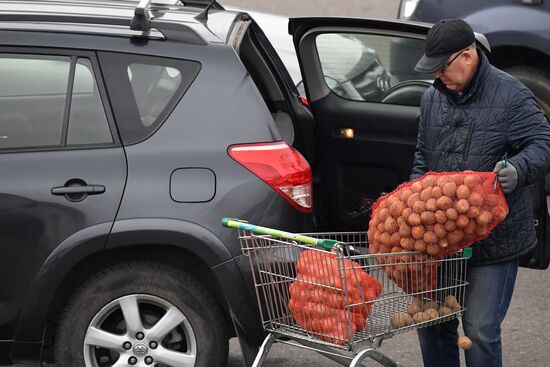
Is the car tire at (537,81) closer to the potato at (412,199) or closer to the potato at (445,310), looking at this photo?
the potato at (445,310)

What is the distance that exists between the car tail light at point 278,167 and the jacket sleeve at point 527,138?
94 cm

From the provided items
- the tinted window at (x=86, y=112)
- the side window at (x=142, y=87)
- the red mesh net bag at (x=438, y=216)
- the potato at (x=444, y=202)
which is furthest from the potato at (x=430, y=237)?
the tinted window at (x=86, y=112)

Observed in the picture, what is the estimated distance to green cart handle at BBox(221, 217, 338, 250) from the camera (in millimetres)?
4016

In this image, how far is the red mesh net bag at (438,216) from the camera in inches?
164

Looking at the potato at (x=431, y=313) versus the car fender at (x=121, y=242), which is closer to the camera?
the potato at (x=431, y=313)

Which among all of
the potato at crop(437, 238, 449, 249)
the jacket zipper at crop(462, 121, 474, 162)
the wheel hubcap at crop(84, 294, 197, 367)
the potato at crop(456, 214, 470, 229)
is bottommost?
the wheel hubcap at crop(84, 294, 197, 367)

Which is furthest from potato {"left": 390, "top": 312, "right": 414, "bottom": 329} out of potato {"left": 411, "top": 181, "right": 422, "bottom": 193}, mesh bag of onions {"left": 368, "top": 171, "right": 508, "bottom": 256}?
potato {"left": 411, "top": 181, "right": 422, "bottom": 193}

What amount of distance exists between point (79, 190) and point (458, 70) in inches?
61.0

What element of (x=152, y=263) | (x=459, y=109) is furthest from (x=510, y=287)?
(x=152, y=263)

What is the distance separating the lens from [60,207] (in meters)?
4.77

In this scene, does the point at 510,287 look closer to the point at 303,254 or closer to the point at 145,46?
the point at 303,254

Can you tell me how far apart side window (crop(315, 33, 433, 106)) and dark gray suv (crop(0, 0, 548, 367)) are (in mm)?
1397

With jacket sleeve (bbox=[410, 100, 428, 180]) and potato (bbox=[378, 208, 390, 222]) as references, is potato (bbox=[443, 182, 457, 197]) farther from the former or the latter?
jacket sleeve (bbox=[410, 100, 428, 180])

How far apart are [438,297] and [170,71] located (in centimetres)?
142
